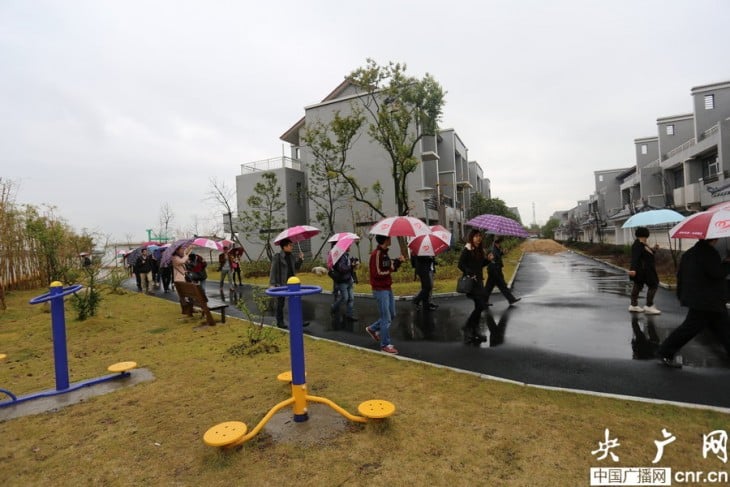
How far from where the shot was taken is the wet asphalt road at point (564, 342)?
14.5 feet

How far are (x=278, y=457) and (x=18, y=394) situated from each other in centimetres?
405

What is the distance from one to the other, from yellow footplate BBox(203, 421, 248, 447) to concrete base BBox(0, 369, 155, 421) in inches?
95.7

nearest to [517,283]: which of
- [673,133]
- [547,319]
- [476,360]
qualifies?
[547,319]

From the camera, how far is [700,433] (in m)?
3.16

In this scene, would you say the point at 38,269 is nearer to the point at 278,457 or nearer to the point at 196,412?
the point at 196,412

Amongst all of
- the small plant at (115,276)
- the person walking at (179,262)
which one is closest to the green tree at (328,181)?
the small plant at (115,276)

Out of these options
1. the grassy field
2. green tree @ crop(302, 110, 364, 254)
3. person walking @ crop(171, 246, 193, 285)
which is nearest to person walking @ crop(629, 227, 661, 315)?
the grassy field

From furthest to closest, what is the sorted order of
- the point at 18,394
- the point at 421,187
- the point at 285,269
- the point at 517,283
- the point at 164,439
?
1. the point at 421,187
2. the point at 517,283
3. the point at 285,269
4. the point at 18,394
5. the point at 164,439

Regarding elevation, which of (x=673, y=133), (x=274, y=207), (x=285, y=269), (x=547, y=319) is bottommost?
(x=547, y=319)

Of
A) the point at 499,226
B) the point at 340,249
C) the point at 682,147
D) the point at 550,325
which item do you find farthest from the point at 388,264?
the point at 682,147

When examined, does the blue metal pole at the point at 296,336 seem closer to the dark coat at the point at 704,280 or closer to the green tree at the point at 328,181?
the dark coat at the point at 704,280

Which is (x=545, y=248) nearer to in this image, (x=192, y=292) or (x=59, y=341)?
(x=192, y=292)

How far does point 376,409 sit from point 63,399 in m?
3.84

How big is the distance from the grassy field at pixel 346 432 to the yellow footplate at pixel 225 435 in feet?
0.51
